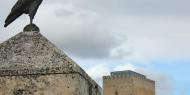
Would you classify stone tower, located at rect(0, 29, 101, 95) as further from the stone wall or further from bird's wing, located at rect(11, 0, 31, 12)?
bird's wing, located at rect(11, 0, 31, 12)

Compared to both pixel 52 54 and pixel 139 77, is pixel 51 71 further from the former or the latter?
pixel 139 77

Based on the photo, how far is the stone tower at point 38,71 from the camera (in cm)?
650

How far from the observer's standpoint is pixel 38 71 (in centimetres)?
660

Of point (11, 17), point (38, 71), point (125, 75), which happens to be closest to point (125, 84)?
point (125, 75)

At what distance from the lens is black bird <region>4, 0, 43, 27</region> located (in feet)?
23.8

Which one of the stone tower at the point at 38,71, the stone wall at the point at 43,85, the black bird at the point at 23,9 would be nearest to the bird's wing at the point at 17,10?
the black bird at the point at 23,9

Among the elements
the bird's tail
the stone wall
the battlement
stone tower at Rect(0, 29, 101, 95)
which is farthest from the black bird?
the battlement

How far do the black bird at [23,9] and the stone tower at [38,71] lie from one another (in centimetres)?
45

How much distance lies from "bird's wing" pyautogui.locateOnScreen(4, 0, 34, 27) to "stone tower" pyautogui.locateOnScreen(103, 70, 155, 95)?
81.5m

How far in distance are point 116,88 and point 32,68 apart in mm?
83071

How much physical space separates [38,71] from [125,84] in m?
84.1

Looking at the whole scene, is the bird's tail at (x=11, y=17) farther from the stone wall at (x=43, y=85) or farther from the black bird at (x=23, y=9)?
the stone wall at (x=43, y=85)

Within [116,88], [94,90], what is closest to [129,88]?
[116,88]

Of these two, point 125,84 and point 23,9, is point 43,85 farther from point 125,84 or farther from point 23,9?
point 125,84
